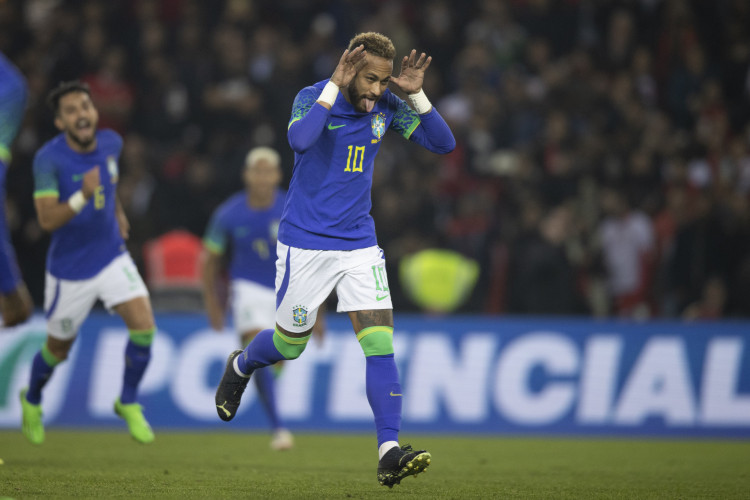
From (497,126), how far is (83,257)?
8.76m

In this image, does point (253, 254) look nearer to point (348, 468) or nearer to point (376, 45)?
point (348, 468)

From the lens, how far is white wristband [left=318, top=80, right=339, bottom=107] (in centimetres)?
646

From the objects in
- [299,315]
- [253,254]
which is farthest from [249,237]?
[299,315]

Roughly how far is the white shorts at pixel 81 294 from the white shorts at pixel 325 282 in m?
2.53

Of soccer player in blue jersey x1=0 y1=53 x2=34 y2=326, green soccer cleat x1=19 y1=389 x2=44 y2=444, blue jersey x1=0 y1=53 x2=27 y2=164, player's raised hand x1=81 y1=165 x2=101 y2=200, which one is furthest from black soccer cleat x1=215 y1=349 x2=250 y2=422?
green soccer cleat x1=19 y1=389 x2=44 y2=444

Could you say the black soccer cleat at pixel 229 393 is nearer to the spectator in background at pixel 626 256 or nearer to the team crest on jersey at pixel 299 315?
the team crest on jersey at pixel 299 315

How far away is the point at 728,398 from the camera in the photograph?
12.7 m

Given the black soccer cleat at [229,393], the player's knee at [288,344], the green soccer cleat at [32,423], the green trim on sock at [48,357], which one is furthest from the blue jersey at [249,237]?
the player's knee at [288,344]

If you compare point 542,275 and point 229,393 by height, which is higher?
point 542,275

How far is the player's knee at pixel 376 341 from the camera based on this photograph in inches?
261

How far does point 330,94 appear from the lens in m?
6.47

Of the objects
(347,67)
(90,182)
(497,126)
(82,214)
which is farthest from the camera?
(497,126)

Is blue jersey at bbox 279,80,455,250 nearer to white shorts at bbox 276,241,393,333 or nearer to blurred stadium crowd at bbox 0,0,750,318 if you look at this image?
white shorts at bbox 276,241,393,333

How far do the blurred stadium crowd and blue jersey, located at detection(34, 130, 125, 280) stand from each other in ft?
17.2
